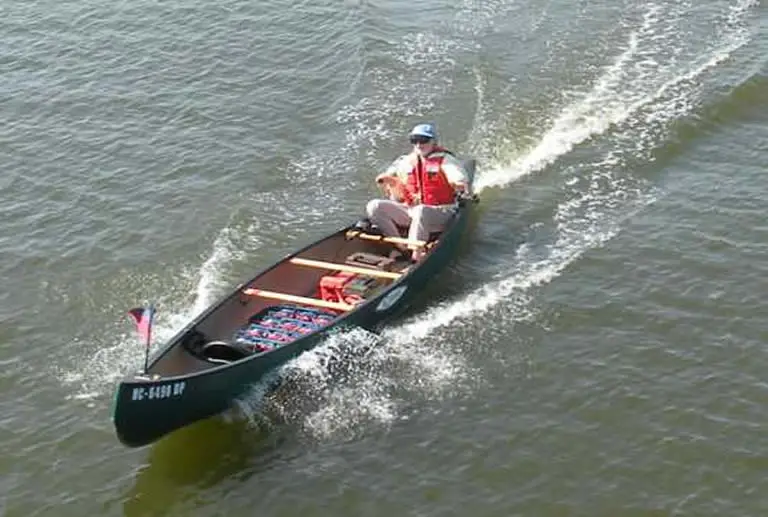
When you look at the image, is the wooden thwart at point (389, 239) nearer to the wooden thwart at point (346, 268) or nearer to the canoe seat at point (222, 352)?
the wooden thwart at point (346, 268)

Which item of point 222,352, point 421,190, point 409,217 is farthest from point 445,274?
point 222,352

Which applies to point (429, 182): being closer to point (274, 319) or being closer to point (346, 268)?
point (346, 268)

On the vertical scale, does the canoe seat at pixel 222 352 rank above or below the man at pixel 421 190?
below

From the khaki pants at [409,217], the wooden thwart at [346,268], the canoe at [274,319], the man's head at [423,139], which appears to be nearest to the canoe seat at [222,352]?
the canoe at [274,319]

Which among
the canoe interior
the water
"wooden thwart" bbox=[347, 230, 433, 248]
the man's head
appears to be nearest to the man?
the man's head

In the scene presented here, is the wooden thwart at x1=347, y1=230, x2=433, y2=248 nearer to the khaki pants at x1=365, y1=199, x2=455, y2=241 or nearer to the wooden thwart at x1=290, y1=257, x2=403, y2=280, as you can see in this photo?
the khaki pants at x1=365, y1=199, x2=455, y2=241

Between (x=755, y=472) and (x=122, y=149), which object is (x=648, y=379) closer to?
(x=755, y=472)
